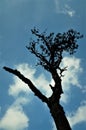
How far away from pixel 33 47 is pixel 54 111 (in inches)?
347

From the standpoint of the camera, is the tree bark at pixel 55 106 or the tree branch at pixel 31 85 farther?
the tree branch at pixel 31 85


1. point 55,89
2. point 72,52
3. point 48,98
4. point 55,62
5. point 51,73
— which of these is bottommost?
point 48,98

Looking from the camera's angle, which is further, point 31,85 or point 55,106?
point 31,85

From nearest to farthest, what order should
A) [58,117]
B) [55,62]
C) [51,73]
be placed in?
[58,117] < [51,73] < [55,62]

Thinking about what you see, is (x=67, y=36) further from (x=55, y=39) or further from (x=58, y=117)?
(x=58, y=117)

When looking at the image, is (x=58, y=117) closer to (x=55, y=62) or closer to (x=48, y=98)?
(x=48, y=98)

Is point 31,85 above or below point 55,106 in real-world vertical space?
above

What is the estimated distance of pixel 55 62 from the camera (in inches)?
786

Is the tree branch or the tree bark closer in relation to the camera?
the tree bark

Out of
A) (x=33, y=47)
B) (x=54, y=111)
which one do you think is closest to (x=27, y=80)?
(x=54, y=111)

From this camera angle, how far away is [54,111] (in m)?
14.6

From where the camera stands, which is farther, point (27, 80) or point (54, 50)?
point (54, 50)

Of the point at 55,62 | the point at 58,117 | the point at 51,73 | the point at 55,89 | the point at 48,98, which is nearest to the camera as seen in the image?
the point at 58,117

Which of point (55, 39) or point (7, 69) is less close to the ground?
point (55, 39)
